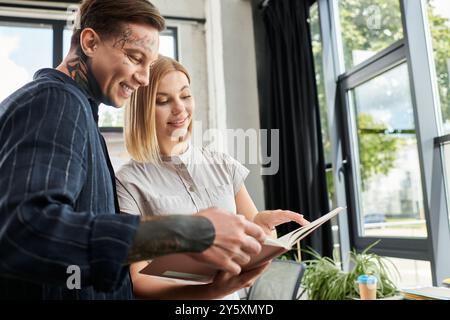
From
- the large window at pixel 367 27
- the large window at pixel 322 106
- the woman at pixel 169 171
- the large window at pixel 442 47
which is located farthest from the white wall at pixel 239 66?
the woman at pixel 169 171

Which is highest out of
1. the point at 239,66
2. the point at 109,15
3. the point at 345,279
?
the point at 239,66

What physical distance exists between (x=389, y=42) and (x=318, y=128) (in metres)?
0.58

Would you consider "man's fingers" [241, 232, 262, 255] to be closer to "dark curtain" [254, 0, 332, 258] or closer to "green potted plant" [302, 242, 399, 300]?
"green potted plant" [302, 242, 399, 300]

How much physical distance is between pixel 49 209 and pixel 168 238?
127 millimetres

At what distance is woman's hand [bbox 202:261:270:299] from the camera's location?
2.06ft

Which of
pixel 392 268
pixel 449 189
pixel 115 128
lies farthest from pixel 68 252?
pixel 115 128

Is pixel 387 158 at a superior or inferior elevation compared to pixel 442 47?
inferior

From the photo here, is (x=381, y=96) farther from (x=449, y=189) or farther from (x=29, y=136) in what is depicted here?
(x=29, y=136)

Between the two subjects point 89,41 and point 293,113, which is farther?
point 293,113

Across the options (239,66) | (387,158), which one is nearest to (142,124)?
(387,158)

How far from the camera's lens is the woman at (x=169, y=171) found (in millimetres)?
800

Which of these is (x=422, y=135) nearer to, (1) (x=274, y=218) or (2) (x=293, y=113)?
(2) (x=293, y=113)

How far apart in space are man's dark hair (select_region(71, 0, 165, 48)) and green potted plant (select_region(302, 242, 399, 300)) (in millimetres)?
1562

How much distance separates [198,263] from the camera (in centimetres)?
56
